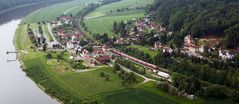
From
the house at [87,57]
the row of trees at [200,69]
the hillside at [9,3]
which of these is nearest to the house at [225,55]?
the row of trees at [200,69]

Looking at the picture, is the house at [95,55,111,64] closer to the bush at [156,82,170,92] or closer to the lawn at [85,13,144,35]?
the bush at [156,82,170,92]

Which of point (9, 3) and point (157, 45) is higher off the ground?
point (9, 3)

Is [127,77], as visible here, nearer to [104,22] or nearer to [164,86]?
[164,86]

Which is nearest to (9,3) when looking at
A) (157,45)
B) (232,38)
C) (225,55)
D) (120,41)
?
(120,41)

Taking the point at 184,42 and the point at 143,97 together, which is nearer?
the point at 143,97

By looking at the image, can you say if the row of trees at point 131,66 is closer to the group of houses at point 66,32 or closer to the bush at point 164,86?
the bush at point 164,86

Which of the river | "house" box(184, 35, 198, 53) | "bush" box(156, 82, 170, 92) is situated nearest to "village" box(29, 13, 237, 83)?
"house" box(184, 35, 198, 53)
